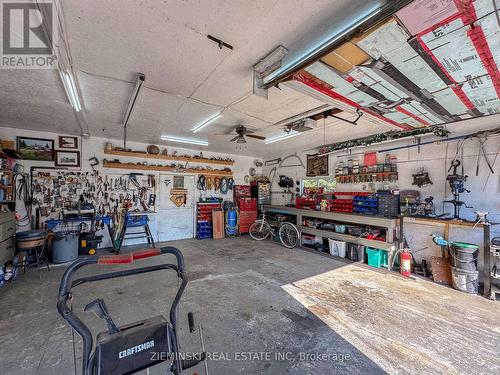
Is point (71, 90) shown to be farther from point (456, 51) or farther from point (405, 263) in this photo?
point (405, 263)

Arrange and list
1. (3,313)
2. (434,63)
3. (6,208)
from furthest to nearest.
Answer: (6,208) < (3,313) < (434,63)

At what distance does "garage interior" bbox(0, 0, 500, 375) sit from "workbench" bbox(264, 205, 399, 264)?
0.06 m

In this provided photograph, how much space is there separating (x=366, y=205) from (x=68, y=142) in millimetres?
7017

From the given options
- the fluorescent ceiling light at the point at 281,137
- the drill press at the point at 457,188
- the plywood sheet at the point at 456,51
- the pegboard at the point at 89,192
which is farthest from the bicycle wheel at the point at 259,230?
the plywood sheet at the point at 456,51

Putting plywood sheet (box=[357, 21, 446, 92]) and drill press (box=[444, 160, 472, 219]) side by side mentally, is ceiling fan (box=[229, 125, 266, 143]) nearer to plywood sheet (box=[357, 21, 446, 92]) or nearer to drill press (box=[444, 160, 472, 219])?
plywood sheet (box=[357, 21, 446, 92])

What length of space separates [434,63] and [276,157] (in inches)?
233

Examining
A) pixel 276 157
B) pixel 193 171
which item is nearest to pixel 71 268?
pixel 193 171

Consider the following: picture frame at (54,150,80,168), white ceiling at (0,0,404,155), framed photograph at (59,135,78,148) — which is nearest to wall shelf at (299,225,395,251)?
white ceiling at (0,0,404,155)

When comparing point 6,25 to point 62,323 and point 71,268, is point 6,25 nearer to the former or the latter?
point 71,268

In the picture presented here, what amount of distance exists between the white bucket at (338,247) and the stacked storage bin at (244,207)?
287 centimetres

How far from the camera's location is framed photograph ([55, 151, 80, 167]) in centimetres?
493

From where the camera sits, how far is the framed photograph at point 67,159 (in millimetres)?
4934

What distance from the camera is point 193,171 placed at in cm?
667

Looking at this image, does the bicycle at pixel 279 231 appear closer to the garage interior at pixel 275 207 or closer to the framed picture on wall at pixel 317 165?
the garage interior at pixel 275 207
